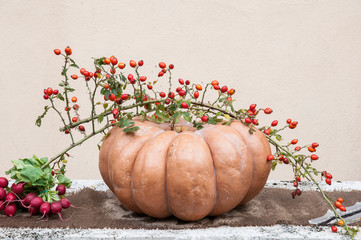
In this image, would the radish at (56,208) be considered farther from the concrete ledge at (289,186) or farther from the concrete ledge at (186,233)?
the concrete ledge at (289,186)

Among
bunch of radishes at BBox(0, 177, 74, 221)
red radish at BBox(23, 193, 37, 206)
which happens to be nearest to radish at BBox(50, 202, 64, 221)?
bunch of radishes at BBox(0, 177, 74, 221)

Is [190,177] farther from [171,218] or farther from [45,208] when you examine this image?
[45,208]

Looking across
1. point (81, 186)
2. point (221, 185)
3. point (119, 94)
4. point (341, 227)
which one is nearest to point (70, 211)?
point (81, 186)

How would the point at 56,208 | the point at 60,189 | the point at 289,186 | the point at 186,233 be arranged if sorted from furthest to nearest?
1. the point at 289,186
2. the point at 60,189
3. the point at 56,208
4. the point at 186,233

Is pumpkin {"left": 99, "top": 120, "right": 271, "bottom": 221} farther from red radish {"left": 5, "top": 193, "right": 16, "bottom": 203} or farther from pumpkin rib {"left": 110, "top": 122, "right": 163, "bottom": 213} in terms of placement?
red radish {"left": 5, "top": 193, "right": 16, "bottom": 203}

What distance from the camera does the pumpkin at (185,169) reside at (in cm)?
124

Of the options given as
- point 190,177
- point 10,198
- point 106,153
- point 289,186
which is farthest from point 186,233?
point 289,186

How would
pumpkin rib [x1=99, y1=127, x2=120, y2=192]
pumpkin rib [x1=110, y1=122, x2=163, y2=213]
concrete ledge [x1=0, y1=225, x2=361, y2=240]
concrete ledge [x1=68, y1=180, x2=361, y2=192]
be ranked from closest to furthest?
concrete ledge [x1=0, y1=225, x2=361, y2=240]
pumpkin rib [x1=110, y1=122, x2=163, y2=213]
pumpkin rib [x1=99, y1=127, x2=120, y2=192]
concrete ledge [x1=68, y1=180, x2=361, y2=192]

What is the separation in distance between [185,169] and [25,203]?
0.59 metres

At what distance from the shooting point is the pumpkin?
124 centimetres

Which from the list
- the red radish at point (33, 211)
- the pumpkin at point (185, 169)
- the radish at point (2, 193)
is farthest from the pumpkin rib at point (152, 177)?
the radish at point (2, 193)

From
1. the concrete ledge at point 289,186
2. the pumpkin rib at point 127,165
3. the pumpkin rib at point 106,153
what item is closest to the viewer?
the pumpkin rib at point 127,165

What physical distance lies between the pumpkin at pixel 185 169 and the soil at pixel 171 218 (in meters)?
0.04

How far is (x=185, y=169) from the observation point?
1.23 meters
